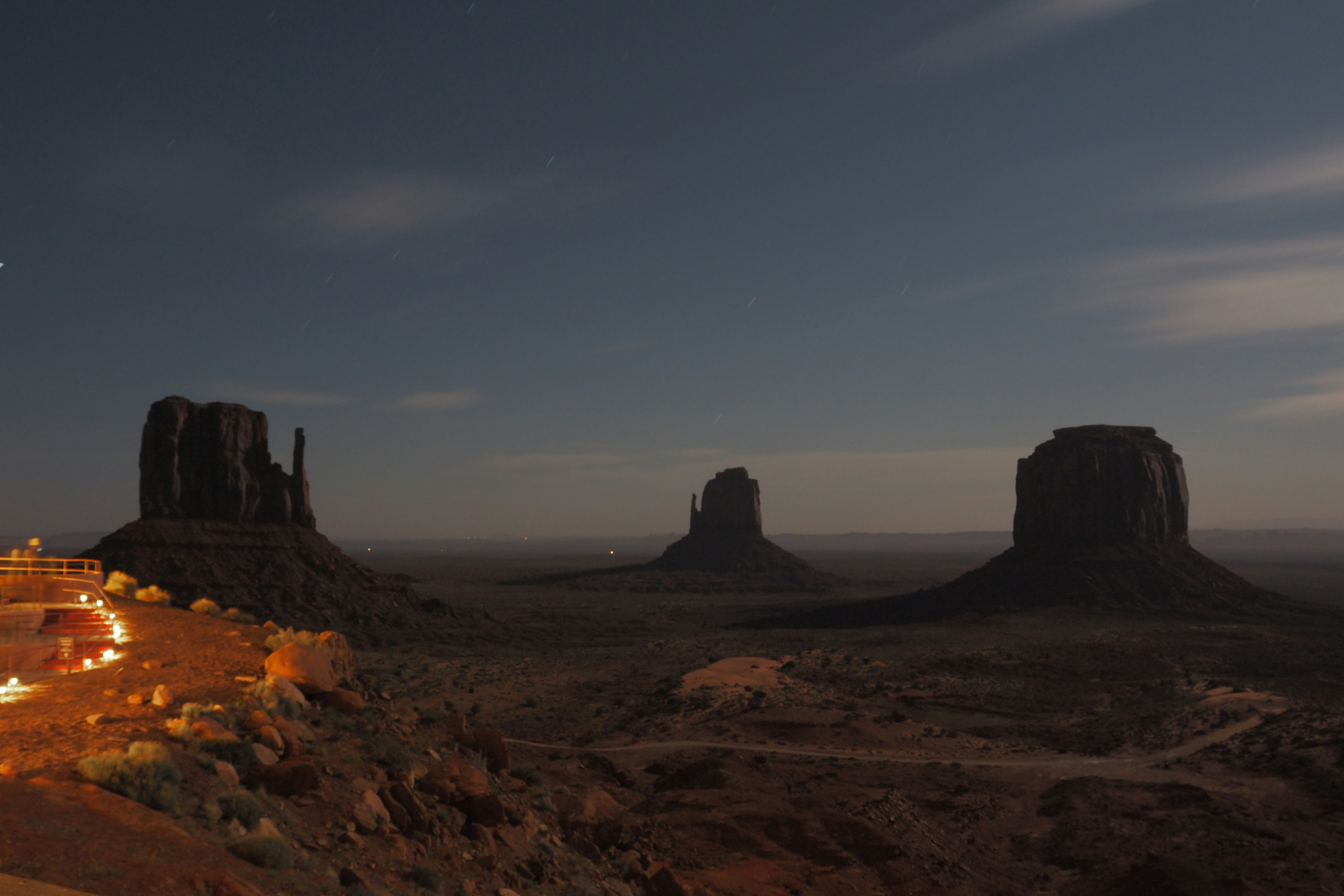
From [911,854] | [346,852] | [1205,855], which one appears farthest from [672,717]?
[346,852]

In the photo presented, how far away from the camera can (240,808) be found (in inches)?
321

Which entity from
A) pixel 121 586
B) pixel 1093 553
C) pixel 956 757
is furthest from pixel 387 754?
pixel 1093 553

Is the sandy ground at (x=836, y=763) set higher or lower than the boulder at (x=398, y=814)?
lower

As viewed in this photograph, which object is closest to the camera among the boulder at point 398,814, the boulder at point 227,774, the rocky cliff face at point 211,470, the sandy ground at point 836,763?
the boulder at point 227,774

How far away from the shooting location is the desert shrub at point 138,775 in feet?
25.8

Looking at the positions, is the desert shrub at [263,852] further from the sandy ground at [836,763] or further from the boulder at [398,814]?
the boulder at [398,814]

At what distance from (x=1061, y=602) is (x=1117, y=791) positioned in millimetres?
60112

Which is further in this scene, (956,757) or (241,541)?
(241,541)

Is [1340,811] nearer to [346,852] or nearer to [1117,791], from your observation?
[1117,791]

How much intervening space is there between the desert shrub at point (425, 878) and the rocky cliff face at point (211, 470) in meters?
61.6

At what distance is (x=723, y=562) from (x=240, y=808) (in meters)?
137

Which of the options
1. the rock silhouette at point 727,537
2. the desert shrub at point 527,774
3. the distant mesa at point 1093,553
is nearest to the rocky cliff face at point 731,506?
the rock silhouette at point 727,537

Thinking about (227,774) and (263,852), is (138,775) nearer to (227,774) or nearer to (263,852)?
(227,774)

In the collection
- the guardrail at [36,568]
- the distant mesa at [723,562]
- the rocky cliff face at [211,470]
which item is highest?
the rocky cliff face at [211,470]
